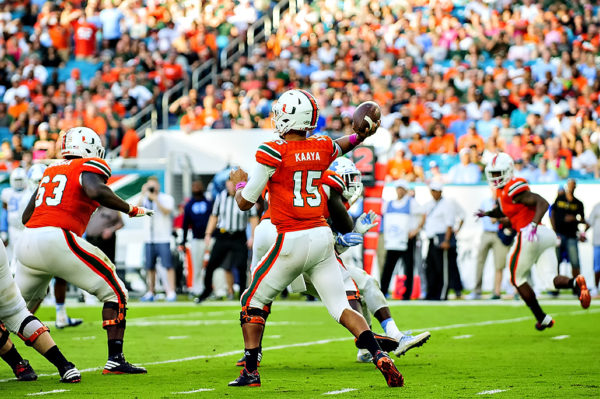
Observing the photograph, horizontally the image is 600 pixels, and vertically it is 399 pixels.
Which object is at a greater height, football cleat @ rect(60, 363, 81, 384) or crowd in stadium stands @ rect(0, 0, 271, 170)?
crowd in stadium stands @ rect(0, 0, 271, 170)

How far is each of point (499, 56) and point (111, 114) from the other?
25.0 feet

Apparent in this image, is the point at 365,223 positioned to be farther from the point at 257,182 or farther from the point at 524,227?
the point at 524,227

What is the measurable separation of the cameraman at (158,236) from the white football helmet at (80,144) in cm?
878

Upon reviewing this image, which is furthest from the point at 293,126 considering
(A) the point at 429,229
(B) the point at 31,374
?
(A) the point at 429,229

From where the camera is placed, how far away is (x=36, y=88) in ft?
78.1

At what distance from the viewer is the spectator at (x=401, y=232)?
15625 mm

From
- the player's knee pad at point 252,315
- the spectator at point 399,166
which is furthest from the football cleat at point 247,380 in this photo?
the spectator at point 399,166

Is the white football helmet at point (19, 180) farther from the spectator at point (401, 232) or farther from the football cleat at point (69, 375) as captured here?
the football cleat at point (69, 375)

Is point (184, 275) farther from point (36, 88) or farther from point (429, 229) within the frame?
point (36, 88)

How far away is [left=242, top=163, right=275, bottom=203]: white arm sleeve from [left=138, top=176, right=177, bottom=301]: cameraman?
9.87 metres

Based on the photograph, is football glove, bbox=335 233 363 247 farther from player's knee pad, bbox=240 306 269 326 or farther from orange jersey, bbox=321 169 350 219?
player's knee pad, bbox=240 306 269 326

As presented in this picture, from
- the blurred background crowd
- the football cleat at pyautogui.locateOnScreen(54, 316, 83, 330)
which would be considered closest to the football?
the football cleat at pyautogui.locateOnScreen(54, 316, 83, 330)

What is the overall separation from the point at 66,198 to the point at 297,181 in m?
1.69

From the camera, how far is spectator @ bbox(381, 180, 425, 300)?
1562 cm
